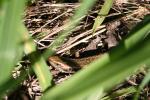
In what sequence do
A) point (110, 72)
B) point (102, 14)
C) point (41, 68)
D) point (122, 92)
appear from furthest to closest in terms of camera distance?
point (102, 14), point (122, 92), point (41, 68), point (110, 72)

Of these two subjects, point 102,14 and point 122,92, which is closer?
point 122,92

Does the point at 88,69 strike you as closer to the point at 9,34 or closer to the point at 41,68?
the point at 9,34

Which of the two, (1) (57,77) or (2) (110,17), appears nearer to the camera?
(1) (57,77)

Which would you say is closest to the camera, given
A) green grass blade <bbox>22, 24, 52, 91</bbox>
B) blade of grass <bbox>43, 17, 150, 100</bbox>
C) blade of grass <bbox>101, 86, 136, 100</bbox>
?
blade of grass <bbox>43, 17, 150, 100</bbox>

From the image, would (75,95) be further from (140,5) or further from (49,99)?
(140,5)

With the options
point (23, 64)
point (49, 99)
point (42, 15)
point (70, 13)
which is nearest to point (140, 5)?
point (70, 13)

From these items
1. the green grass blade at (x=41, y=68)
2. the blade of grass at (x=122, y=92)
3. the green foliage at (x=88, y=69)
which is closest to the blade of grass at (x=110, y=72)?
the green foliage at (x=88, y=69)

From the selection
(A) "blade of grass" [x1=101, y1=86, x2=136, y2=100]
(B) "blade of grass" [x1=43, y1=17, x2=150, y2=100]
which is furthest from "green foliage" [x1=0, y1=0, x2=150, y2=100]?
(A) "blade of grass" [x1=101, y1=86, x2=136, y2=100]

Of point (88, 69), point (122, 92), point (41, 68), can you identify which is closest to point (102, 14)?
point (122, 92)

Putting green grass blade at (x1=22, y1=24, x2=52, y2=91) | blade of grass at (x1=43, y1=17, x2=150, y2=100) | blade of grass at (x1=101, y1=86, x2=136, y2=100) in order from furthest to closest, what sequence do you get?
blade of grass at (x1=101, y1=86, x2=136, y2=100), green grass blade at (x1=22, y1=24, x2=52, y2=91), blade of grass at (x1=43, y1=17, x2=150, y2=100)

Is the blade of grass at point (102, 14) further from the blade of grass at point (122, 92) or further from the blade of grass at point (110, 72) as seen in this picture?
the blade of grass at point (110, 72)

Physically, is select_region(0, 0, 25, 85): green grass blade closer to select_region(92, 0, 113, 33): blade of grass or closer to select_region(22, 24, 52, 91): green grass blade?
select_region(22, 24, 52, 91): green grass blade
